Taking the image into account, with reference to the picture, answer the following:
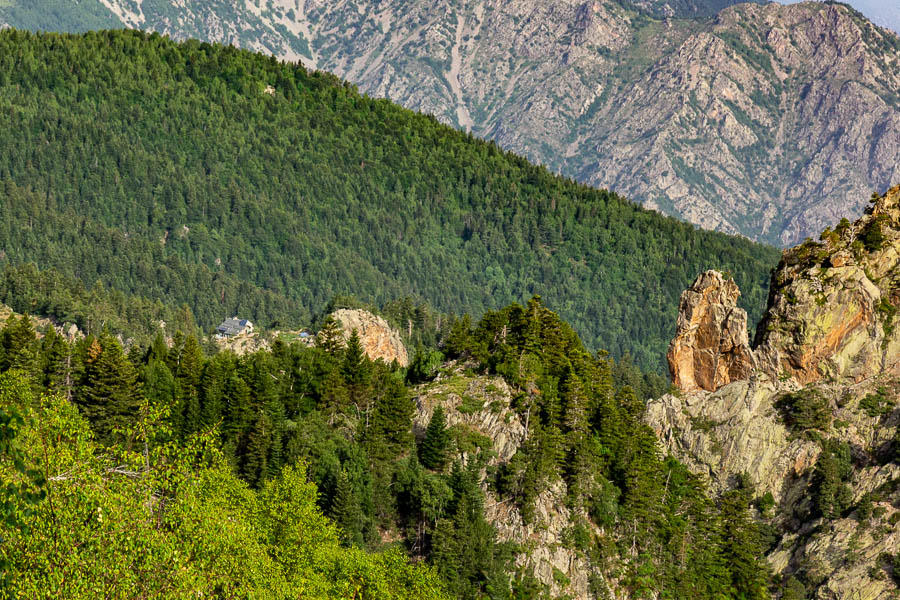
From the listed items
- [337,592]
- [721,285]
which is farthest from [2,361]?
[721,285]

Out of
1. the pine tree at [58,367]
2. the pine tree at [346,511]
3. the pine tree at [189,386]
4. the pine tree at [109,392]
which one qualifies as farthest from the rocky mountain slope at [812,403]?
the pine tree at [58,367]

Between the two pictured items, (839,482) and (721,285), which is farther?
(721,285)

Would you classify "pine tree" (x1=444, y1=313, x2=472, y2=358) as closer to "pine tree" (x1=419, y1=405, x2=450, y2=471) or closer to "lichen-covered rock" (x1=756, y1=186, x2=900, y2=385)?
"pine tree" (x1=419, y1=405, x2=450, y2=471)

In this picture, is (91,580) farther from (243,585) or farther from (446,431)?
(446,431)

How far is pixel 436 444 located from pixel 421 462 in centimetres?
276

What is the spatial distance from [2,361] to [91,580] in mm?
75105

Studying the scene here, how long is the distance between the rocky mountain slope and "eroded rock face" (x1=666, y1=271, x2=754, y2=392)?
17 cm

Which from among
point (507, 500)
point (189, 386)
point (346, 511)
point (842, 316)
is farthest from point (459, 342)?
point (842, 316)

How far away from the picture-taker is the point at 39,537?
4406 cm

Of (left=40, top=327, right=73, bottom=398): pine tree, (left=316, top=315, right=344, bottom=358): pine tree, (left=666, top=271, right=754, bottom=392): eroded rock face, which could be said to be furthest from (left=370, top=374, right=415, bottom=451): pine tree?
(left=666, top=271, right=754, bottom=392): eroded rock face

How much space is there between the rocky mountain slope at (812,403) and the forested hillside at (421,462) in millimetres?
7229

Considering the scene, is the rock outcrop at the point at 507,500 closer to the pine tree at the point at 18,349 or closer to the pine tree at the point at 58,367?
the pine tree at the point at 58,367

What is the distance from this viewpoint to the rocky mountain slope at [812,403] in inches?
5271

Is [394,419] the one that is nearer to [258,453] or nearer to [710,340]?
[258,453]
